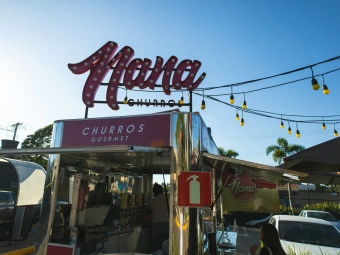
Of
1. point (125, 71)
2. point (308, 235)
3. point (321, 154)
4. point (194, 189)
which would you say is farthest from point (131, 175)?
point (321, 154)

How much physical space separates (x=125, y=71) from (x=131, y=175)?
312 centimetres

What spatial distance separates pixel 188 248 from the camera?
11.8ft

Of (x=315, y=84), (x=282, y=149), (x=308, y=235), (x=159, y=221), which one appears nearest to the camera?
(x=308, y=235)

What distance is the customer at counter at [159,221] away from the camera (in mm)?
6352

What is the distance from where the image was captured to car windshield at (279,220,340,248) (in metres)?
6.19

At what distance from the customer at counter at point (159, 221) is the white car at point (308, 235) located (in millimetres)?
→ 2721

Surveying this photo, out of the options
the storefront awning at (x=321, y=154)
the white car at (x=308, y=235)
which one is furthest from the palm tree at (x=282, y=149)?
the storefront awning at (x=321, y=154)

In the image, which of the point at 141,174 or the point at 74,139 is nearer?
the point at 74,139

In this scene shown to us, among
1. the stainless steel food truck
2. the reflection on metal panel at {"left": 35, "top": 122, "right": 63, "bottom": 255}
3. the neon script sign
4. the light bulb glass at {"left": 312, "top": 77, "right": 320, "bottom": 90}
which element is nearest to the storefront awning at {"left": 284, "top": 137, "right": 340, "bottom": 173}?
the stainless steel food truck

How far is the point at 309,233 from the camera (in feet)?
21.2

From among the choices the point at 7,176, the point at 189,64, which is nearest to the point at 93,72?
the point at 189,64

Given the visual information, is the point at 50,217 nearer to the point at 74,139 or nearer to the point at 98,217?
the point at 74,139

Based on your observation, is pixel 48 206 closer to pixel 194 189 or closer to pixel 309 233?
pixel 194 189

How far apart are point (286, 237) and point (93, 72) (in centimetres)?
651
